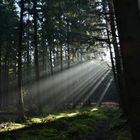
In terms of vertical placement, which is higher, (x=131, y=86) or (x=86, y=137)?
(x=131, y=86)

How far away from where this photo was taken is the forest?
11.4 ft

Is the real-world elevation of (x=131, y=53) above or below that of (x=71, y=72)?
below

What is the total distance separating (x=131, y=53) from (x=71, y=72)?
5729 cm

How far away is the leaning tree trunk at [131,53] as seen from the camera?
131 inches

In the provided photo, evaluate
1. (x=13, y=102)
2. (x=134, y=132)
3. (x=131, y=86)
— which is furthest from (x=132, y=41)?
(x=13, y=102)

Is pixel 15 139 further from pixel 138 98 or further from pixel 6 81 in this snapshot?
pixel 6 81

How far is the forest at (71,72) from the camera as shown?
3467 millimetres

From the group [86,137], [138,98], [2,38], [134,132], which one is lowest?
[86,137]

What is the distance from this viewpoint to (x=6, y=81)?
6116cm

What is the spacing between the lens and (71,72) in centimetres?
6066

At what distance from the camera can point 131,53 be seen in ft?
11.0

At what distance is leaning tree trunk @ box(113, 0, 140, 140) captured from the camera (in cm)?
334

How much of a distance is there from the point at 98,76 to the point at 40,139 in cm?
6402

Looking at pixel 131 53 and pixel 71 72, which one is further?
pixel 71 72
